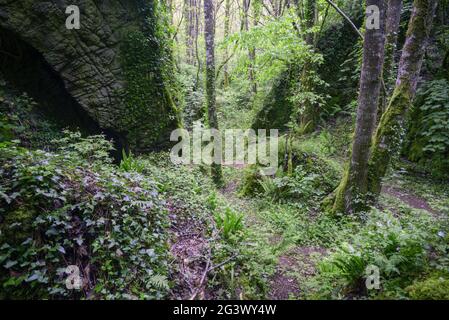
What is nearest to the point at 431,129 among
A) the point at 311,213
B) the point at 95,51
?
the point at 311,213

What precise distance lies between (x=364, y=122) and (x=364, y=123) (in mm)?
23

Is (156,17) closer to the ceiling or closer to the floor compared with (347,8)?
closer to the floor

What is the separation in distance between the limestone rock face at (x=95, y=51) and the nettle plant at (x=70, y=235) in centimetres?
440

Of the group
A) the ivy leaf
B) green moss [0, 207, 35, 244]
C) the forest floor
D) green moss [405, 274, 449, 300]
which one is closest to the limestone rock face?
the forest floor

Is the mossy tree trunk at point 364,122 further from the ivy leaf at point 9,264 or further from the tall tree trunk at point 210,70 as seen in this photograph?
the ivy leaf at point 9,264

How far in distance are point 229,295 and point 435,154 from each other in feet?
30.5

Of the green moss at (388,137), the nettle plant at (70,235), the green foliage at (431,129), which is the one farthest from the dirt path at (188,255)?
the green foliage at (431,129)

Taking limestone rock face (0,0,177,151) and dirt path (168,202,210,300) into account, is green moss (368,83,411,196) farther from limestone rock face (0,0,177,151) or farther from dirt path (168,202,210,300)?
limestone rock face (0,0,177,151)

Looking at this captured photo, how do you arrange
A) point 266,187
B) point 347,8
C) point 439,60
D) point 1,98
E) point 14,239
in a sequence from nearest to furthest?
point 14,239 < point 1,98 < point 266,187 < point 439,60 < point 347,8

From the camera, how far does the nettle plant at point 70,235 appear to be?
3.03m

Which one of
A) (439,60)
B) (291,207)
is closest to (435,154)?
(439,60)

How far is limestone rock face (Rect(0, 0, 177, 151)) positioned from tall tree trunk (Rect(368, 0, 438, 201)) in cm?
701
